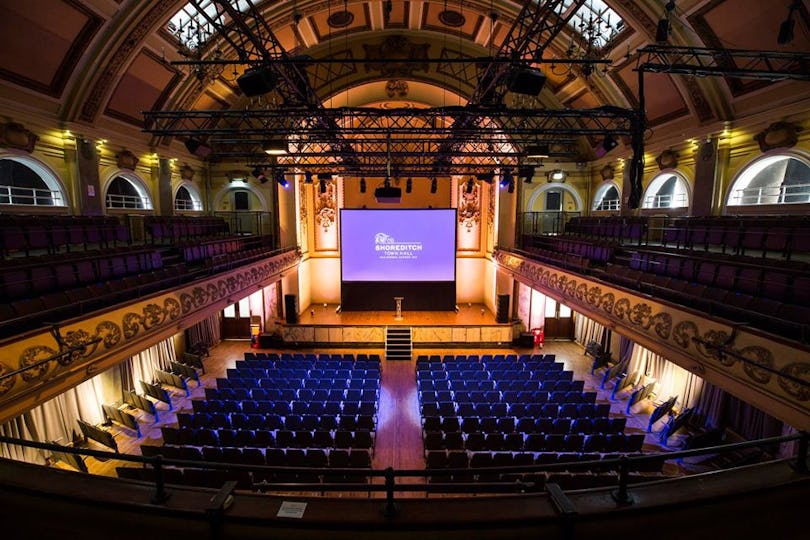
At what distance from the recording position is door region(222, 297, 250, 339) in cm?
1625

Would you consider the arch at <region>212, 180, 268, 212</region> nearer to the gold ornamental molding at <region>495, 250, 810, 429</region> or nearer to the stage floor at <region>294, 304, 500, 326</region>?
the stage floor at <region>294, 304, 500, 326</region>

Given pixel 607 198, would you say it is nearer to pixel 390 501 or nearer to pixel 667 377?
pixel 667 377

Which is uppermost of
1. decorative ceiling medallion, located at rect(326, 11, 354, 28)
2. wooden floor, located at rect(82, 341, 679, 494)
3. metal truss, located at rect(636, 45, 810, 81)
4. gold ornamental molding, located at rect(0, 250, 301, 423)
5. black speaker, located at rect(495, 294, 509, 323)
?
decorative ceiling medallion, located at rect(326, 11, 354, 28)

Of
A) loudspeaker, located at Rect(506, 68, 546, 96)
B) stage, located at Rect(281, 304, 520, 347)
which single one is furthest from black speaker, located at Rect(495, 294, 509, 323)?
loudspeaker, located at Rect(506, 68, 546, 96)

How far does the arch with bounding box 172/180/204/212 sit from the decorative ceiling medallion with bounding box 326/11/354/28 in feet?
31.2

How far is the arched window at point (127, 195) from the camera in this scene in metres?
12.9

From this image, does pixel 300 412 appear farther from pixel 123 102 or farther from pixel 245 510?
pixel 123 102

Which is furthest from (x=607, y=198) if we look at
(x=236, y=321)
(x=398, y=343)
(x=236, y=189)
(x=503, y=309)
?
(x=236, y=321)

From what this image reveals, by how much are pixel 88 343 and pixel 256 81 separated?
5574 millimetres

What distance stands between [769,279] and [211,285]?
41.2 ft

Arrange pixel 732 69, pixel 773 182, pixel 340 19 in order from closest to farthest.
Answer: pixel 732 69 < pixel 773 182 < pixel 340 19

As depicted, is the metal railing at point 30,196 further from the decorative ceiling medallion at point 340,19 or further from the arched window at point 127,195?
the decorative ceiling medallion at point 340,19

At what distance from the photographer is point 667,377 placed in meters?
10.9

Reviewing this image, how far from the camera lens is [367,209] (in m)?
16.6
